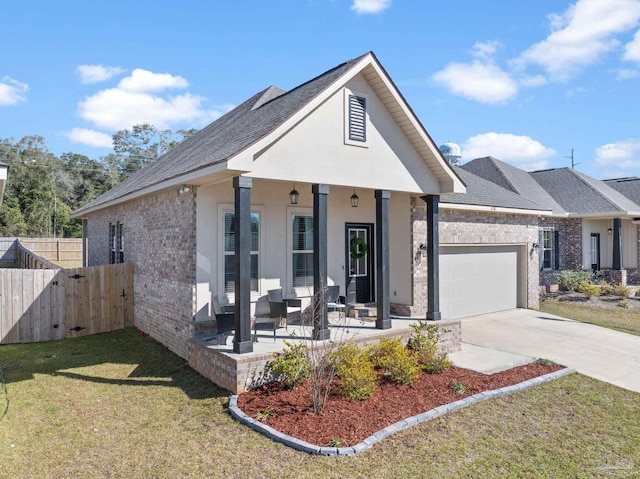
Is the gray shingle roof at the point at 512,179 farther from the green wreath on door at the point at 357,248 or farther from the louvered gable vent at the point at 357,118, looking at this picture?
the louvered gable vent at the point at 357,118

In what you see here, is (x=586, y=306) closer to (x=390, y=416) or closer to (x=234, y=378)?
(x=390, y=416)

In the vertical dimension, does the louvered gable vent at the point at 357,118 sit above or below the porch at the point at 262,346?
above

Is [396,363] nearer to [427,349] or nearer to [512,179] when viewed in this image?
[427,349]

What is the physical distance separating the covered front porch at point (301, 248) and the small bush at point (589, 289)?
31.9 ft

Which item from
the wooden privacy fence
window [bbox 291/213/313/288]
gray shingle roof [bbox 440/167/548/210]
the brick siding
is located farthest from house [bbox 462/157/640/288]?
the wooden privacy fence

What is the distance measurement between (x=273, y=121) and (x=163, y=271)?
443 centimetres

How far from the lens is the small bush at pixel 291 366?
690 centimetres

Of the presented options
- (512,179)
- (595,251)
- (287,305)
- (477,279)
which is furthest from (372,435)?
(595,251)

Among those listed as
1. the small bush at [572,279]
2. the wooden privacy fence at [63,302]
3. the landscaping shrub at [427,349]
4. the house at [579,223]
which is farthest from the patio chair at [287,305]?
the small bush at [572,279]

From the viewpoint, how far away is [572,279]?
18.0m

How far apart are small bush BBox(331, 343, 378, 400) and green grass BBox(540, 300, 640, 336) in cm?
953

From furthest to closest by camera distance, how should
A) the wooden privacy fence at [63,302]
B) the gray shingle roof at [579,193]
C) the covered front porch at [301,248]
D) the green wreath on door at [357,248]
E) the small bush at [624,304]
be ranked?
the gray shingle roof at [579,193] → the small bush at [624,304] → the green wreath on door at [357,248] → the wooden privacy fence at [63,302] → the covered front porch at [301,248]

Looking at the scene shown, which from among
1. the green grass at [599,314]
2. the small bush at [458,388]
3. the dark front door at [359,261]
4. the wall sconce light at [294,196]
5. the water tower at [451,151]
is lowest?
the green grass at [599,314]

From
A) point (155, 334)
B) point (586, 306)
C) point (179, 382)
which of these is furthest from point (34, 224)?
point (586, 306)
